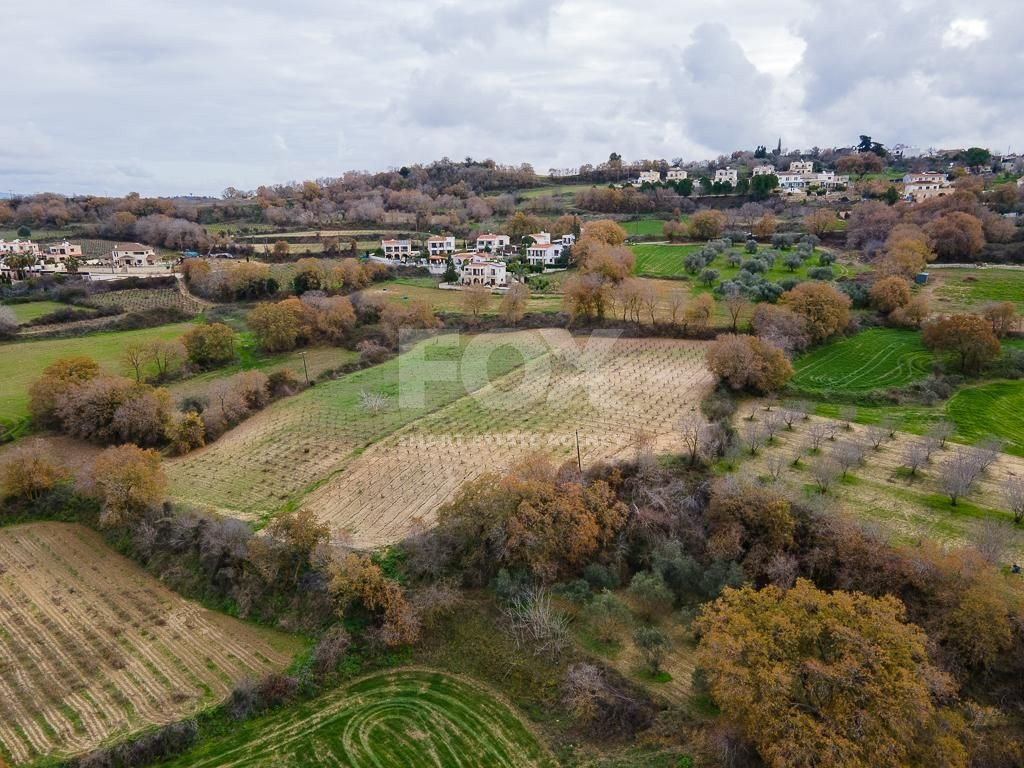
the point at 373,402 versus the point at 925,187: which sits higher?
the point at 925,187

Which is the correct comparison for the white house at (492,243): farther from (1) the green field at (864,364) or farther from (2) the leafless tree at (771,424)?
(2) the leafless tree at (771,424)

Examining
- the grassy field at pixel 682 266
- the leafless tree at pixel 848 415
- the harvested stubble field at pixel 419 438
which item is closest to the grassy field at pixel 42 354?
the harvested stubble field at pixel 419 438

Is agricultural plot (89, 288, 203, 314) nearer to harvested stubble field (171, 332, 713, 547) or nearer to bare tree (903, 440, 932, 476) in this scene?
harvested stubble field (171, 332, 713, 547)

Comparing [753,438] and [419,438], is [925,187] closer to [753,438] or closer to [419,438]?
[753,438]

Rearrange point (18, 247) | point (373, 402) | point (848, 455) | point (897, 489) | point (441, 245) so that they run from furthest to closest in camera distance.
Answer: point (441, 245) → point (18, 247) → point (373, 402) → point (848, 455) → point (897, 489)

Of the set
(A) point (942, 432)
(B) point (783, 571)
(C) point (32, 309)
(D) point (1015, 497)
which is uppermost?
(C) point (32, 309)

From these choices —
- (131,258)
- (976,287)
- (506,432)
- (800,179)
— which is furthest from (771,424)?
(800,179)
